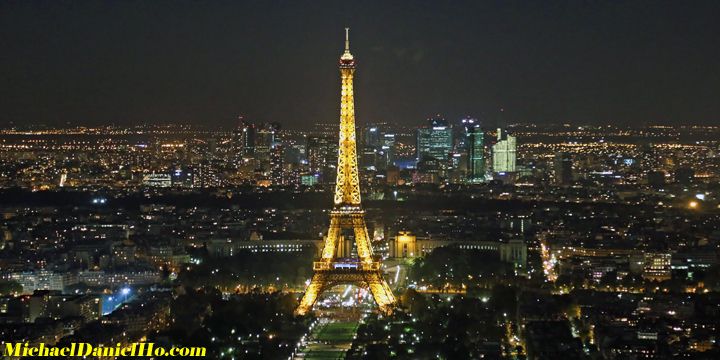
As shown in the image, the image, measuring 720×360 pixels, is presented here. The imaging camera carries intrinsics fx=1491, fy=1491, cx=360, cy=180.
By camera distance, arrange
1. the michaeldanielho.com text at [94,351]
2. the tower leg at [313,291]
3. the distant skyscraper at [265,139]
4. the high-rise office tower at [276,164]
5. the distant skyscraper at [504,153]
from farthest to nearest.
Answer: the distant skyscraper at [504,153] < the distant skyscraper at [265,139] < the high-rise office tower at [276,164] < the tower leg at [313,291] < the michaeldanielho.com text at [94,351]

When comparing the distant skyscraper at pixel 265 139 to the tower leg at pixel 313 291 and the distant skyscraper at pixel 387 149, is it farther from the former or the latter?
the tower leg at pixel 313 291

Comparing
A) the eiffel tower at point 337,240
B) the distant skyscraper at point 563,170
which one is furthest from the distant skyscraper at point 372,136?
the eiffel tower at point 337,240

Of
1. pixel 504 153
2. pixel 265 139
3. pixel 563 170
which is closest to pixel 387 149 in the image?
pixel 265 139

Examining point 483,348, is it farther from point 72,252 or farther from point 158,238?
point 158,238

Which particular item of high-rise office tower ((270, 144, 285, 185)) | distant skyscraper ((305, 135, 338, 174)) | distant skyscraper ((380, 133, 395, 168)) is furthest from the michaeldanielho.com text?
distant skyscraper ((380, 133, 395, 168))

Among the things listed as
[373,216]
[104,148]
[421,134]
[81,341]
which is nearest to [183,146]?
[104,148]

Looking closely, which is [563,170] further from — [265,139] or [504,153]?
[265,139]
